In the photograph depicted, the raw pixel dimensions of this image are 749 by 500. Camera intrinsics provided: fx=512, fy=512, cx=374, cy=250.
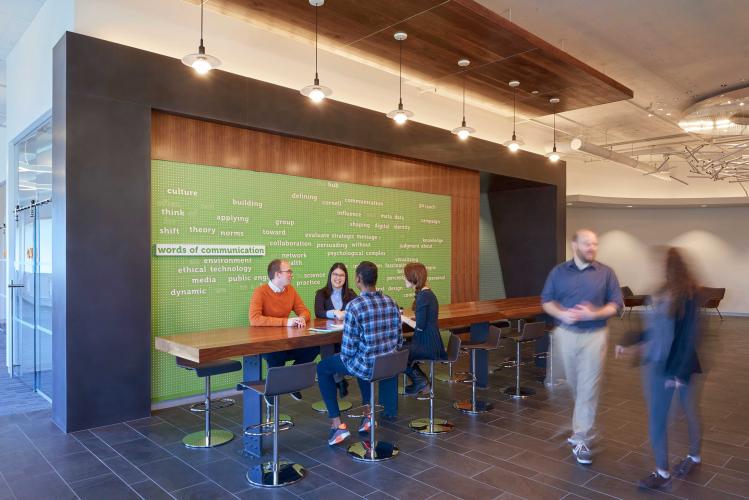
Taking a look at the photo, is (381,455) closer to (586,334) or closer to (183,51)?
(586,334)

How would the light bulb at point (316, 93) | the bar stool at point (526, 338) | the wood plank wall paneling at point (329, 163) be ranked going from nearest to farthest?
the light bulb at point (316, 93) < the wood plank wall paneling at point (329, 163) < the bar stool at point (526, 338)

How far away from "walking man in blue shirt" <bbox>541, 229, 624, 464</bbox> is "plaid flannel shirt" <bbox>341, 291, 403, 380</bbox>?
3.83 feet

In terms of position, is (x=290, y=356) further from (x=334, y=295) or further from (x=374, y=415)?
(x=374, y=415)

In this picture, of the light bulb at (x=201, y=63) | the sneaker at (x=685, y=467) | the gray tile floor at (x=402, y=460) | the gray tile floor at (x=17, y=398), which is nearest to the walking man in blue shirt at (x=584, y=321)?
the gray tile floor at (x=402, y=460)

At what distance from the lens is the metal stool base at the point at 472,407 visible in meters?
4.65

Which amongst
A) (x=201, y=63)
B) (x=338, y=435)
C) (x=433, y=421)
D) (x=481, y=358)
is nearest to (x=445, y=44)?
(x=201, y=63)

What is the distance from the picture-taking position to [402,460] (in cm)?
354

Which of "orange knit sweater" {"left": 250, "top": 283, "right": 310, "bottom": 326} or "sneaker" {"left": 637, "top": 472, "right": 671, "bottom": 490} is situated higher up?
"orange knit sweater" {"left": 250, "top": 283, "right": 310, "bottom": 326}

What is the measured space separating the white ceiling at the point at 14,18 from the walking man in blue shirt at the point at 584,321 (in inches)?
215

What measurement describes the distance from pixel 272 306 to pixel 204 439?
114 centimetres

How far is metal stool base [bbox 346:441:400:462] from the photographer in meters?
3.54

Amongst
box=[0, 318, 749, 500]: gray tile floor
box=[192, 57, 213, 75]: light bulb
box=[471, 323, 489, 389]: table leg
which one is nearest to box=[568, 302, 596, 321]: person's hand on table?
box=[0, 318, 749, 500]: gray tile floor

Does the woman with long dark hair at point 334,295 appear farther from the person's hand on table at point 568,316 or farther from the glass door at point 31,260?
the glass door at point 31,260

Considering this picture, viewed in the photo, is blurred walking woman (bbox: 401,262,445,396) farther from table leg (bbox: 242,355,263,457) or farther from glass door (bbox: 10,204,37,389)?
glass door (bbox: 10,204,37,389)
